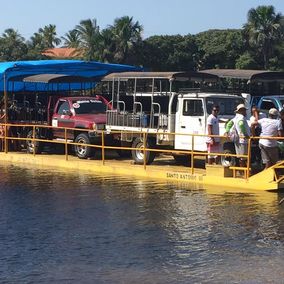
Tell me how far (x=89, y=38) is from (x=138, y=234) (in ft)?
172

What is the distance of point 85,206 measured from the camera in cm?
1191

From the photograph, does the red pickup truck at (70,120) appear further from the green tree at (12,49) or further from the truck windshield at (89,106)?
the green tree at (12,49)

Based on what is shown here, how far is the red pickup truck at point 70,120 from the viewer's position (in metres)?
18.9

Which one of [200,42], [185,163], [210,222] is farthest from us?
[200,42]

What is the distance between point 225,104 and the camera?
1641 cm

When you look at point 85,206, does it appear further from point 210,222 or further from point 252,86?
point 252,86

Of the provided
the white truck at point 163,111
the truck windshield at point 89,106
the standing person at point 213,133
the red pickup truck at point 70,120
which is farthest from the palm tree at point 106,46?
the standing person at point 213,133

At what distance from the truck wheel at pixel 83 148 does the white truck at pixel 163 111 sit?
788mm

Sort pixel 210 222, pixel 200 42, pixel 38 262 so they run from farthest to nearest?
pixel 200 42
pixel 210 222
pixel 38 262

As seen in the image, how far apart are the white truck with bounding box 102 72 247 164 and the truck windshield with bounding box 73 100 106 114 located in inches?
54.3

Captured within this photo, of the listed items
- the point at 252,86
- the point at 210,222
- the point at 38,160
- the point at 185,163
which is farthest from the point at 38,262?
the point at 252,86

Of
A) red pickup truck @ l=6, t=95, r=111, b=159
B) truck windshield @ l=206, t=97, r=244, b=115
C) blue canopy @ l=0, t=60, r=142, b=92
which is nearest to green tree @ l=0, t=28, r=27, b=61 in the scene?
blue canopy @ l=0, t=60, r=142, b=92

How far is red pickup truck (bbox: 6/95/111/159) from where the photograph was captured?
62.1 feet

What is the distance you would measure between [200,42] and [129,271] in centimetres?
5652
